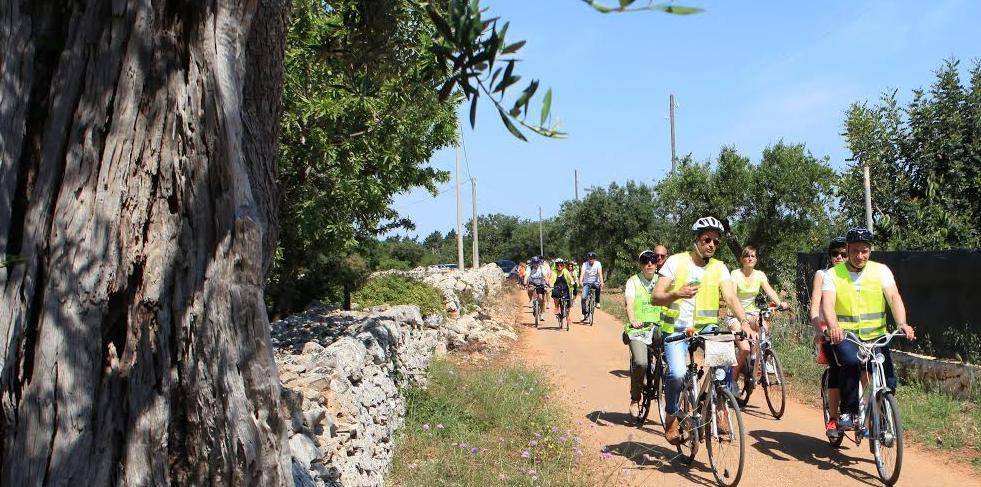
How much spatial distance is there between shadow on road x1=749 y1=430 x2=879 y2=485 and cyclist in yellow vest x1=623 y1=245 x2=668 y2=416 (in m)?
1.36

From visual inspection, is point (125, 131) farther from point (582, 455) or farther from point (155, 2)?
point (582, 455)

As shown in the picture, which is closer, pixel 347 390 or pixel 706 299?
pixel 347 390

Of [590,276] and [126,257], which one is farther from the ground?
[126,257]

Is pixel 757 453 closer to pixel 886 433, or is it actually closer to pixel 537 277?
pixel 886 433

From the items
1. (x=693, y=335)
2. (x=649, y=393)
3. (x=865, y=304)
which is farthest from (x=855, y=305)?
(x=649, y=393)

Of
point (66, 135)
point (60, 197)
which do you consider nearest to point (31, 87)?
point (66, 135)

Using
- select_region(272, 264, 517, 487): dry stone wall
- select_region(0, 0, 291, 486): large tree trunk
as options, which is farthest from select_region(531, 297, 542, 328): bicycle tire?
select_region(0, 0, 291, 486): large tree trunk

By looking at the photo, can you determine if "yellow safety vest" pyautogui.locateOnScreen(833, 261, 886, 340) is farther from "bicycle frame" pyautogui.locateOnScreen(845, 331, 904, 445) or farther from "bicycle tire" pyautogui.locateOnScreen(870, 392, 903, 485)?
"bicycle tire" pyautogui.locateOnScreen(870, 392, 903, 485)

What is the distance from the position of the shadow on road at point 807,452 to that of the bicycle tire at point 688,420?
0.99 m

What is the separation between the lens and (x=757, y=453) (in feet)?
26.1

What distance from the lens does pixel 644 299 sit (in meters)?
9.64

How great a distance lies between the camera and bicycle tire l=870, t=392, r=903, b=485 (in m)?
6.44

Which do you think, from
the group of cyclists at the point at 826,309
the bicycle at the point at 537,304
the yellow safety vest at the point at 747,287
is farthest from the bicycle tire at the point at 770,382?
the bicycle at the point at 537,304

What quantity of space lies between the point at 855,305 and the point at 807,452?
5.79 ft
